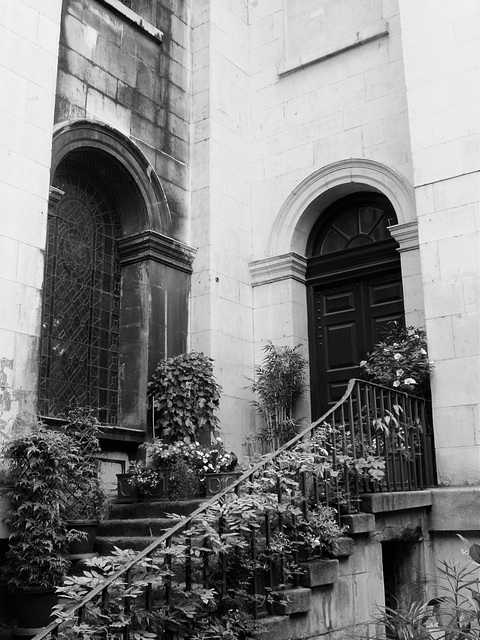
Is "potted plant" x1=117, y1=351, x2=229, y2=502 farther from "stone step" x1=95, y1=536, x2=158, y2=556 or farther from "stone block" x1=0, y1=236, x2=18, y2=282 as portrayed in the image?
"stone block" x1=0, y1=236, x2=18, y2=282

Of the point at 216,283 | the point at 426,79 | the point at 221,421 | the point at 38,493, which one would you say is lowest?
the point at 38,493

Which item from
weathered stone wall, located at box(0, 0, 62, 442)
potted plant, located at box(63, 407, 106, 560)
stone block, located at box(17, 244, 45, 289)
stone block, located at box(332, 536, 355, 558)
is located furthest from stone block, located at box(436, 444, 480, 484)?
stone block, located at box(17, 244, 45, 289)

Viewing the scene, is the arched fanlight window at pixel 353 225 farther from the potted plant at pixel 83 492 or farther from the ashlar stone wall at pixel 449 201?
the potted plant at pixel 83 492

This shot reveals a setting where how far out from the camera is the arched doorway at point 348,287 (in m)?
9.42

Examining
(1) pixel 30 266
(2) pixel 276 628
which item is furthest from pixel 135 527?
(1) pixel 30 266

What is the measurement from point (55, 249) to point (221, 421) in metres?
2.81

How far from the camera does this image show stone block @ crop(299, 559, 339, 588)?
16.7 feet

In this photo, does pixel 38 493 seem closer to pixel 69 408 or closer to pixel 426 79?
pixel 69 408

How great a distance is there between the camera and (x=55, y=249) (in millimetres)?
8430

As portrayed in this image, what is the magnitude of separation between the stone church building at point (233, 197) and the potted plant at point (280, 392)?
11.5 inches

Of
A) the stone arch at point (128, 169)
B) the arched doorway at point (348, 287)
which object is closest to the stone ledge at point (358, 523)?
the arched doorway at point (348, 287)

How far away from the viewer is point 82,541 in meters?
6.28

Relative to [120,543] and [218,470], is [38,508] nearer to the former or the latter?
[120,543]

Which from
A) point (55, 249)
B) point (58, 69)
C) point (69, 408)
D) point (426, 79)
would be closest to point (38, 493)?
point (69, 408)
